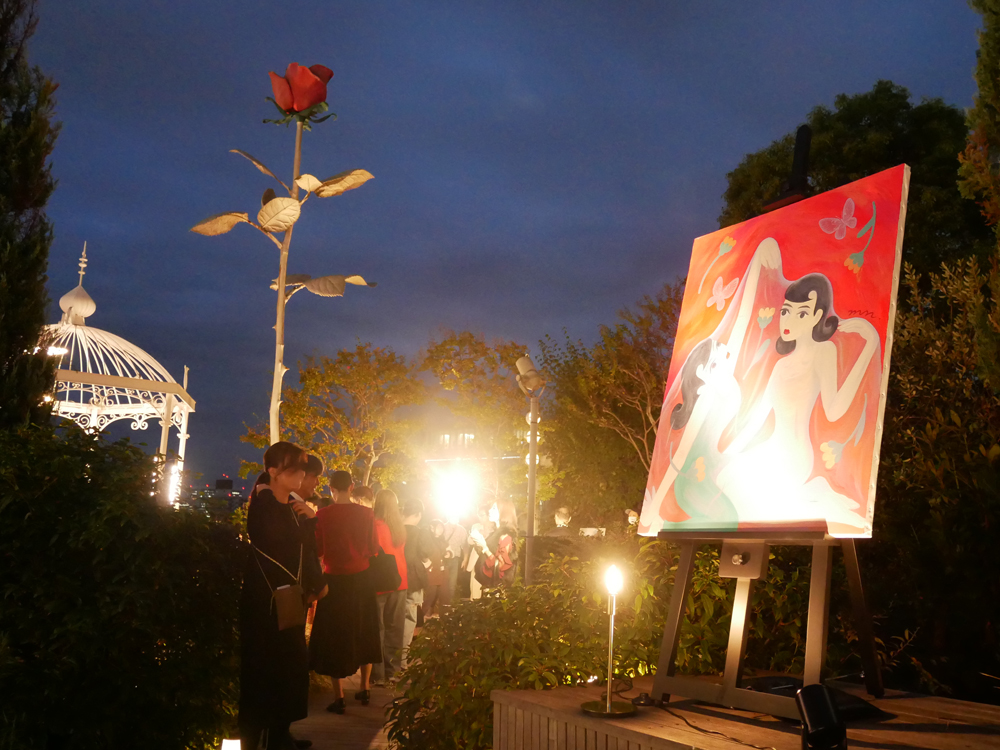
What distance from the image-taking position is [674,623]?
3676 millimetres

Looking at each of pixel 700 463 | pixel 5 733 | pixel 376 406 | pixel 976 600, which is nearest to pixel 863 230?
pixel 700 463

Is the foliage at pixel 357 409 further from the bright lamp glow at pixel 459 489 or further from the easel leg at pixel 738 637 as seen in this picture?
the easel leg at pixel 738 637

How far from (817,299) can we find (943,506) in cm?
193

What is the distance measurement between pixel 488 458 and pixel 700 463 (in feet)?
78.2

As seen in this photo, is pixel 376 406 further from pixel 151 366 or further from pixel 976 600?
pixel 976 600

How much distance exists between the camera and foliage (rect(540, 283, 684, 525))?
19.0 m

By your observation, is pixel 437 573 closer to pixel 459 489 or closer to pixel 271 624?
pixel 271 624

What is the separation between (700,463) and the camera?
3.85 metres

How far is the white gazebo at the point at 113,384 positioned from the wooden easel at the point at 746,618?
1571 cm

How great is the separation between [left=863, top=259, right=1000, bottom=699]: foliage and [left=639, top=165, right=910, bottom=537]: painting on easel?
3.78 ft

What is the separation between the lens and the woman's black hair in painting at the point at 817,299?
3504 millimetres

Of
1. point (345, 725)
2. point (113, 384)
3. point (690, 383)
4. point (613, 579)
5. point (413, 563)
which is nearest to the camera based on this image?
point (613, 579)

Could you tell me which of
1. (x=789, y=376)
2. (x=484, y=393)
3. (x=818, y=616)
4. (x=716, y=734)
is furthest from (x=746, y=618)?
(x=484, y=393)

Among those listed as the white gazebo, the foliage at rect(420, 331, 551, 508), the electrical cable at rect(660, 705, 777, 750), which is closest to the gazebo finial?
the white gazebo
